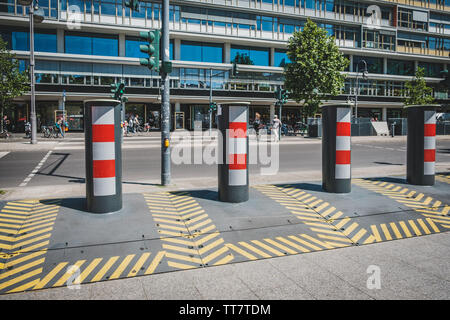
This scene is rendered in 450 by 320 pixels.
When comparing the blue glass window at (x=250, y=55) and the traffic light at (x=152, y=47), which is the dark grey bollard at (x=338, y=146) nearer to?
the traffic light at (x=152, y=47)

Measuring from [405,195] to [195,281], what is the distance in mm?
4583

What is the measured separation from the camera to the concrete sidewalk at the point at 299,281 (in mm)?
3164

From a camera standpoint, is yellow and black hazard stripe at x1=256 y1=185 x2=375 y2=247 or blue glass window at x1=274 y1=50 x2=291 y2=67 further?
blue glass window at x1=274 y1=50 x2=291 y2=67

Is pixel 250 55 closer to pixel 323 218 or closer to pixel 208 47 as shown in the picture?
pixel 208 47

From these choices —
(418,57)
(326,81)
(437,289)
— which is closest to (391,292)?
(437,289)

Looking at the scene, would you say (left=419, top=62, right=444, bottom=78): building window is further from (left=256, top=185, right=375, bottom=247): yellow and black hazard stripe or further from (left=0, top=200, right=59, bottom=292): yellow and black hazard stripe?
(left=0, top=200, right=59, bottom=292): yellow and black hazard stripe

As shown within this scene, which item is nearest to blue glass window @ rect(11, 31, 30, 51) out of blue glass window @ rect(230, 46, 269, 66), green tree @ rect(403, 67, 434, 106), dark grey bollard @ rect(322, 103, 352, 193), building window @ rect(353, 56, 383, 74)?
blue glass window @ rect(230, 46, 269, 66)

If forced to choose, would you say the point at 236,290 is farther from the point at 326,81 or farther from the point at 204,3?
the point at 204,3

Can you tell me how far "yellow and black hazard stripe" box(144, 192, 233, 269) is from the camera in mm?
3930

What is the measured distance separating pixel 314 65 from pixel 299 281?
29.6 metres

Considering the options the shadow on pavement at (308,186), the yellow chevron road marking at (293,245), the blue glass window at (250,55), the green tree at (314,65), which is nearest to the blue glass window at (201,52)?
the blue glass window at (250,55)

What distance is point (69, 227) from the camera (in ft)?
15.0

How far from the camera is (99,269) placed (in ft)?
11.9

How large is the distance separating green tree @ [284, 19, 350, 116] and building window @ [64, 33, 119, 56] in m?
19.5
